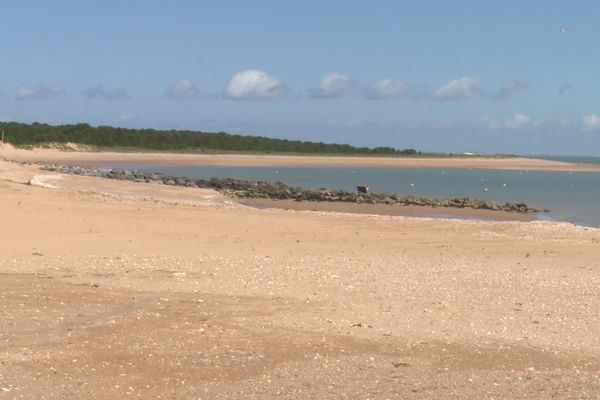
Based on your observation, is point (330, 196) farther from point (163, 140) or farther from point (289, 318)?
point (163, 140)

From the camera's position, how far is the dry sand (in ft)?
20.2

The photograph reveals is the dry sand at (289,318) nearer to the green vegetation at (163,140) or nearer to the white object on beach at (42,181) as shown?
the white object on beach at (42,181)

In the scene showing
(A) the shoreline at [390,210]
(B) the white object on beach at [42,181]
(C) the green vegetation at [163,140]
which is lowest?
(A) the shoreline at [390,210]

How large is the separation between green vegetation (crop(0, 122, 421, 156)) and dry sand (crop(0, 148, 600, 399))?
250 ft

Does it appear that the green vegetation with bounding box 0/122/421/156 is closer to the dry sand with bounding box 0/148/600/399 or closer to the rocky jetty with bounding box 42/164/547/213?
the rocky jetty with bounding box 42/164/547/213

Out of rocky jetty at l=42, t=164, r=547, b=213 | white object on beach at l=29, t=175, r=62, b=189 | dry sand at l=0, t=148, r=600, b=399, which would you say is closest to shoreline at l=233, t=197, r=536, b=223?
rocky jetty at l=42, t=164, r=547, b=213

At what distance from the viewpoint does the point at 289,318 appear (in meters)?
8.31

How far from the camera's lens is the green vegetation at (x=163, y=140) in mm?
97125

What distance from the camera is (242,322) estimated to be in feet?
26.2

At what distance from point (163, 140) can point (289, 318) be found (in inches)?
4168

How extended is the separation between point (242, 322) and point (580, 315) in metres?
3.74

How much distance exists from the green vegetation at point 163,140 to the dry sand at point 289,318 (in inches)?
2998

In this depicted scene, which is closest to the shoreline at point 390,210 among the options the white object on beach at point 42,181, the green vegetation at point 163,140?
the white object on beach at point 42,181

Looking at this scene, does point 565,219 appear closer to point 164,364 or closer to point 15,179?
point 15,179
